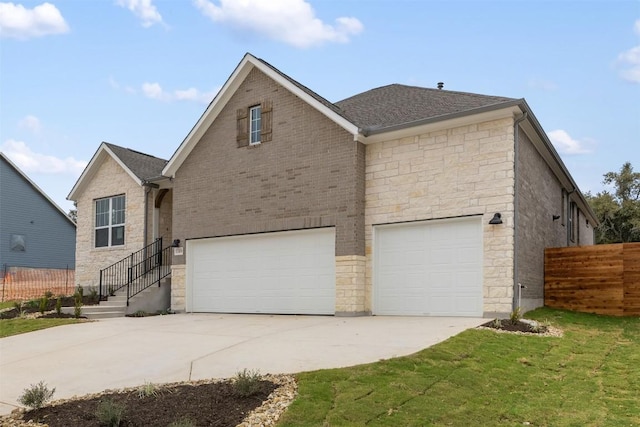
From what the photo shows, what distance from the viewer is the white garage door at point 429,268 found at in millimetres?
12281

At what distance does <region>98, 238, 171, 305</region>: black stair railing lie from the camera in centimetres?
1791

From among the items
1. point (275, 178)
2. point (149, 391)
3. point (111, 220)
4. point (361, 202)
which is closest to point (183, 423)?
point (149, 391)

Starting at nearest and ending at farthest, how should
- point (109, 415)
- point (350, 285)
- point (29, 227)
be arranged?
1. point (109, 415)
2. point (350, 285)
3. point (29, 227)

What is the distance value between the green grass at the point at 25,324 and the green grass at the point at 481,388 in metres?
9.35

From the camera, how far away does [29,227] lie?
101ft

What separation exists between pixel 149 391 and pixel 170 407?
0.64 metres

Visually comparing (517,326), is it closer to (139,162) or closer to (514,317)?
(514,317)

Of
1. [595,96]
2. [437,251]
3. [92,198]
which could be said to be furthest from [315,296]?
[92,198]

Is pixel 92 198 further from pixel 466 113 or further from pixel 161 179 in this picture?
pixel 466 113

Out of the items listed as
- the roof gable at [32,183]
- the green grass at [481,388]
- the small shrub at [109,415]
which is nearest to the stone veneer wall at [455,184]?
the green grass at [481,388]

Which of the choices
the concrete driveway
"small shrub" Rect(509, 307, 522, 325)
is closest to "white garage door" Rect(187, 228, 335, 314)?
the concrete driveway

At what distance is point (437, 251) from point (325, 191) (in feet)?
11.0

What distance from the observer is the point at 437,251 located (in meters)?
12.8

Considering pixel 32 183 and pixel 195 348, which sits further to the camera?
pixel 32 183
